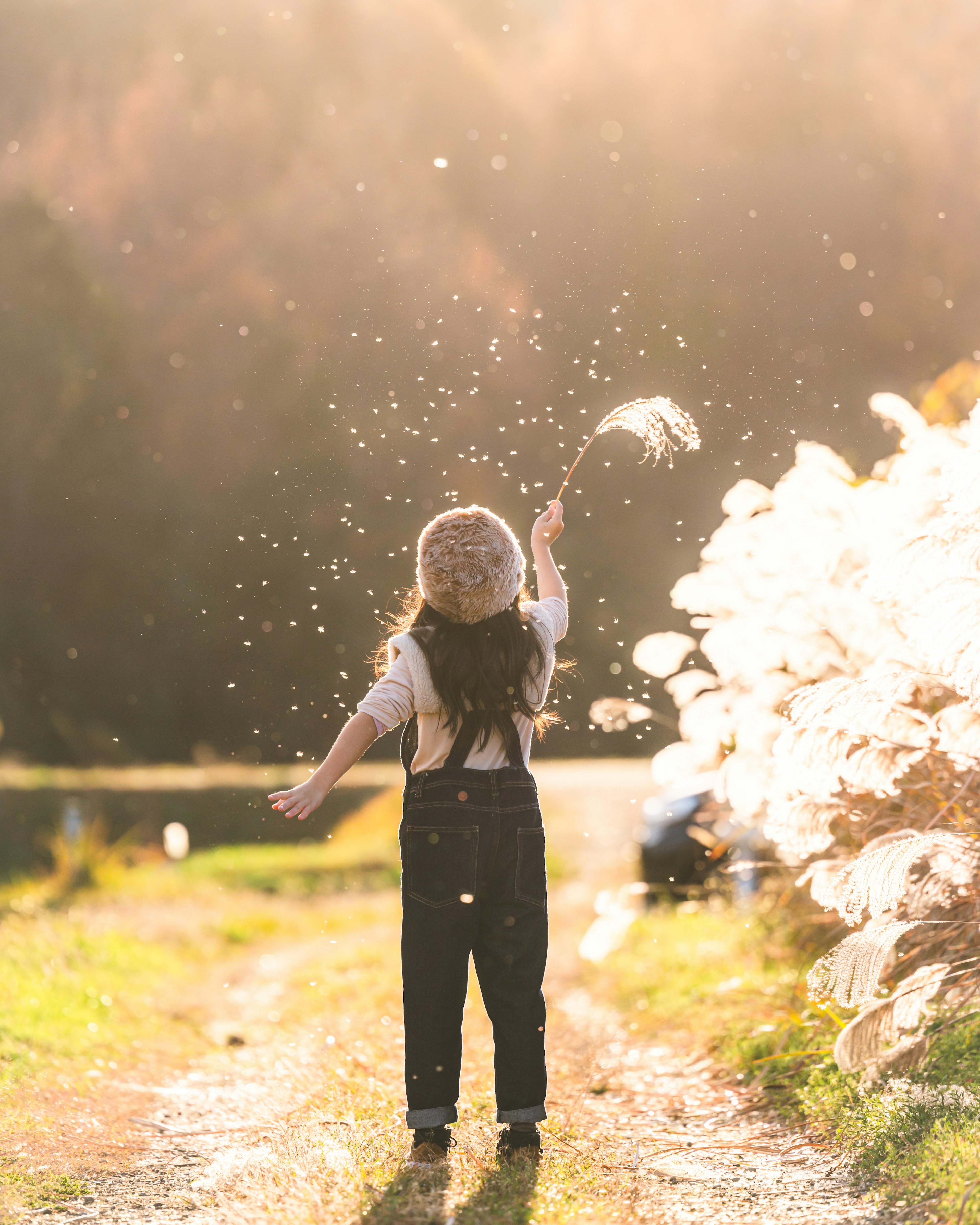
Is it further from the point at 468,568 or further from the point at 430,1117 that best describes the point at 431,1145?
the point at 468,568

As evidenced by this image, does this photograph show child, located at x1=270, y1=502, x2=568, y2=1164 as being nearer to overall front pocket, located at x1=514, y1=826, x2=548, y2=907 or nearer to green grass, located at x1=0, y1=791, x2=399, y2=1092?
overall front pocket, located at x1=514, y1=826, x2=548, y2=907

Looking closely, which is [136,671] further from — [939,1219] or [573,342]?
[939,1219]

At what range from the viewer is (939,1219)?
1876 millimetres

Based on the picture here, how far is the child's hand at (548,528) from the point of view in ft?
9.10

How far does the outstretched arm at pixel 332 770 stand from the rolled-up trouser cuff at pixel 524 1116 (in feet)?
2.98

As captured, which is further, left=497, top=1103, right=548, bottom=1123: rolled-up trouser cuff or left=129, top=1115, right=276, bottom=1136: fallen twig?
left=129, top=1115, right=276, bottom=1136: fallen twig

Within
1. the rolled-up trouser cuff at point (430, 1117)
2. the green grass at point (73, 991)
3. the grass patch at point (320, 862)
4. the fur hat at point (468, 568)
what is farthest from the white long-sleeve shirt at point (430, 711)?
the grass patch at point (320, 862)

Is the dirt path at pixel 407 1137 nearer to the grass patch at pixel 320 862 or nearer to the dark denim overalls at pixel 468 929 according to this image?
the dark denim overalls at pixel 468 929

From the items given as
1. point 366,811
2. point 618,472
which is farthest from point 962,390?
point 366,811

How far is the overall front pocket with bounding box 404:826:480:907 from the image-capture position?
2.39 m

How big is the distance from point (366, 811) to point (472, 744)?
10.7 metres

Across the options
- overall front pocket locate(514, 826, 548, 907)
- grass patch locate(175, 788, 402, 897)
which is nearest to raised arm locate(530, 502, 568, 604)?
overall front pocket locate(514, 826, 548, 907)

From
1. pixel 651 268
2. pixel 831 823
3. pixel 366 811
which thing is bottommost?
pixel 366 811

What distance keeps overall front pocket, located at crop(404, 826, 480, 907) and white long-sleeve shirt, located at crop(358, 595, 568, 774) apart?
16cm
